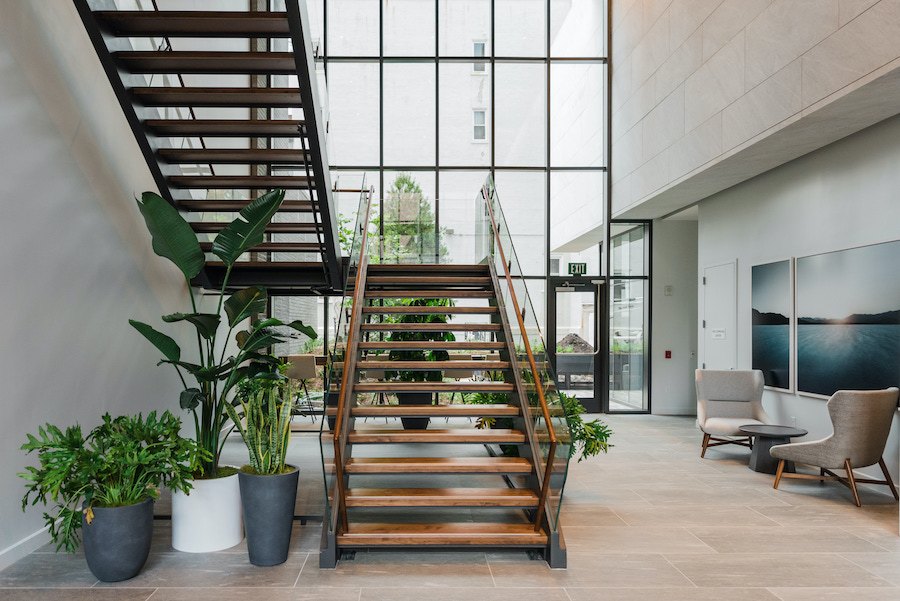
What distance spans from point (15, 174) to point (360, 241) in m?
3.46

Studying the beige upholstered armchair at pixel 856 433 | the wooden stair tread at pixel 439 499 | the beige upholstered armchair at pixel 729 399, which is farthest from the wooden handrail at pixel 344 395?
the beige upholstered armchair at pixel 729 399

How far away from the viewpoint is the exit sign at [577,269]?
37.1 feet

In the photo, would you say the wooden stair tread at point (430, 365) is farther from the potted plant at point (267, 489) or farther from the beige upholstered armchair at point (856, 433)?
the beige upholstered armchair at point (856, 433)

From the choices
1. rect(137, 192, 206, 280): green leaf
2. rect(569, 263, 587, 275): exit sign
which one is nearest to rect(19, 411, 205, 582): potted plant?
rect(137, 192, 206, 280): green leaf

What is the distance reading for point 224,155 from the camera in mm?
5703

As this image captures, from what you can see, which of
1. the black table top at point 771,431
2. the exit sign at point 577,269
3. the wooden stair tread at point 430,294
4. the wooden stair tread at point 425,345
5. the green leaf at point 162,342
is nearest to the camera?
the green leaf at point 162,342

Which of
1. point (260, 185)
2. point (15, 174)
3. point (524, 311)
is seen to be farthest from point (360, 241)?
point (15, 174)

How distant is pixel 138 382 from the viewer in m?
5.98

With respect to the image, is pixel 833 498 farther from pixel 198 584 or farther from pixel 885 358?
pixel 198 584

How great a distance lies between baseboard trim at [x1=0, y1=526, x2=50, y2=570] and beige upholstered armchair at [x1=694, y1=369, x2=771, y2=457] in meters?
6.43

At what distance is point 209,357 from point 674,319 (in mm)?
8486

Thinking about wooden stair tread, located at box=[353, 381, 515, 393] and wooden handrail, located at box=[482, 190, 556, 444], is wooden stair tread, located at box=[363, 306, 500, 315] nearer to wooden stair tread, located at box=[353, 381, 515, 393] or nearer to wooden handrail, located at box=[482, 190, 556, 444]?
wooden handrail, located at box=[482, 190, 556, 444]

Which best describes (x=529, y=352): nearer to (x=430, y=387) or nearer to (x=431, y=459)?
(x=430, y=387)

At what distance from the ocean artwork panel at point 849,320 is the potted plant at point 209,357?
16.6 feet
